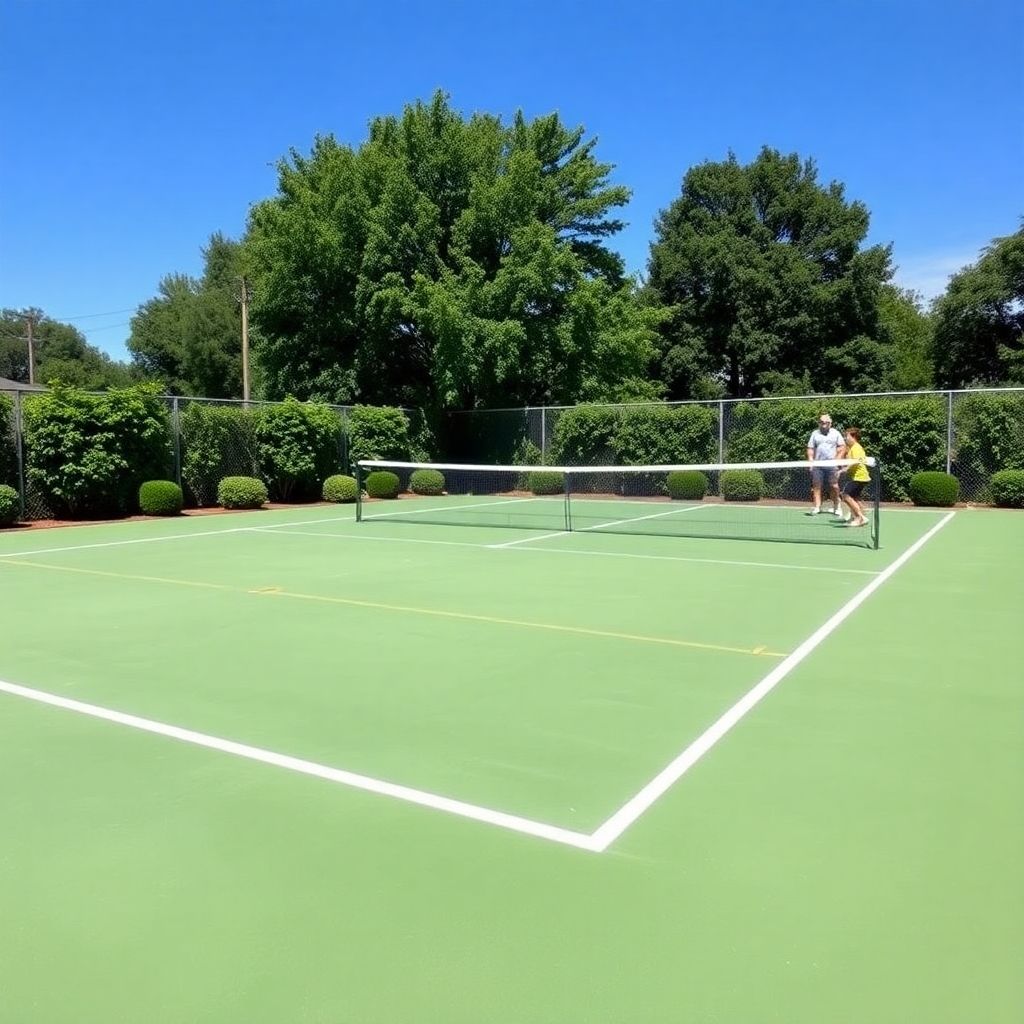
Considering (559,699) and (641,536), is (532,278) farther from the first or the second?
(559,699)

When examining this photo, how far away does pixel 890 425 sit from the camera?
20.7 m

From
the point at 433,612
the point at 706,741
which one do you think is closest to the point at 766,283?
the point at 433,612

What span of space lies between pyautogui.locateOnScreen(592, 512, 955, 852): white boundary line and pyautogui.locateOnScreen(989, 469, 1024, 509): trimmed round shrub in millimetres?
13097

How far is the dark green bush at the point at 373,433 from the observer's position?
84.1 feet

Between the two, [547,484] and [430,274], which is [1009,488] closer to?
[547,484]

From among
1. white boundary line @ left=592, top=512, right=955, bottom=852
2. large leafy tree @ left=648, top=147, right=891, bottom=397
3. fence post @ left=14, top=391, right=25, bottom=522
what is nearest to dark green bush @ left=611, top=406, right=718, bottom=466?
fence post @ left=14, top=391, right=25, bottom=522

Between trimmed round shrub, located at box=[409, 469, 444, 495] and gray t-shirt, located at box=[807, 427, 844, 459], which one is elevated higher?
gray t-shirt, located at box=[807, 427, 844, 459]

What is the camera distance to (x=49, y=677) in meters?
5.74

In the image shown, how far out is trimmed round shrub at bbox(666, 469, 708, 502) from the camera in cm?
2264

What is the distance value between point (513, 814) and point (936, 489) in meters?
18.5

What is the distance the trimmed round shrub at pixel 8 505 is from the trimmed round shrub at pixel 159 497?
2.58 m

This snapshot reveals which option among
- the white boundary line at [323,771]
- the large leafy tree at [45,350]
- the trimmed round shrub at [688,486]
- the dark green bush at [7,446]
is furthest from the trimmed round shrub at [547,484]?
the large leafy tree at [45,350]

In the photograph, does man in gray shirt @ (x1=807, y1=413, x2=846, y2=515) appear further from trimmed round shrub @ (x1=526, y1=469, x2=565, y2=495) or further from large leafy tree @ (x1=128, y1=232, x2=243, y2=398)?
large leafy tree @ (x1=128, y1=232, x2=243, y2=398)

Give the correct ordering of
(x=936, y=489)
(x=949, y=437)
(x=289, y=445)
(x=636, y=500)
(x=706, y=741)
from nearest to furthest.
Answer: (x=706, y=741)
(x=936, y=489)
(x=949, y=437)
(x=289, y=445)
(x=636, y=500)
